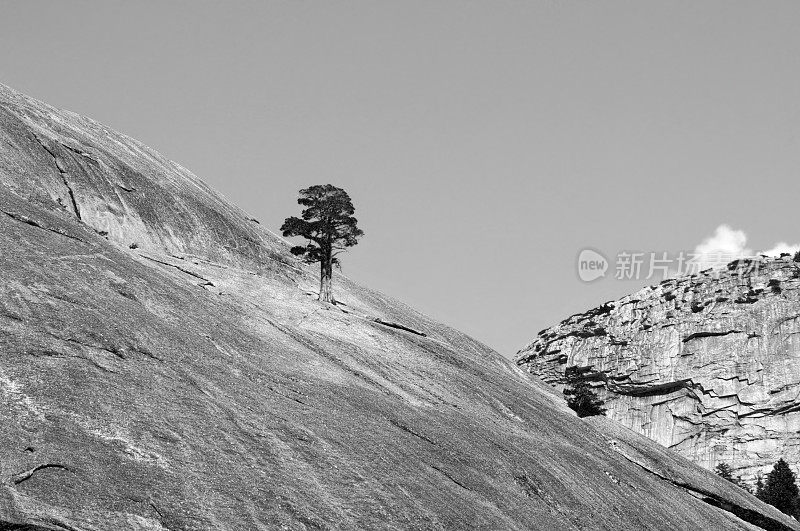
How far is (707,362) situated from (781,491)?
55147 millimetres

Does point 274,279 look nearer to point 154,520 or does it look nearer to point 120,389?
point 120,389

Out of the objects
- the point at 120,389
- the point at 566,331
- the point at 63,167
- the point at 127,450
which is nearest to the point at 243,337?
the point at 120,389

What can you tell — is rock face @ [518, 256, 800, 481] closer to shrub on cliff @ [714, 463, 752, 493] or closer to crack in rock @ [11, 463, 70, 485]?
shrub on cliff @ [714, 463, 752, 493]

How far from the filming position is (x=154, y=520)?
21172 mm

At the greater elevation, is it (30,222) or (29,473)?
(30,222)

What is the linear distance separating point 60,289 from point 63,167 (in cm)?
1947

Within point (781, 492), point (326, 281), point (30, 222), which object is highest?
point (326, 281)

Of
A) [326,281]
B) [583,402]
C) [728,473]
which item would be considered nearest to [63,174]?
[326,281]

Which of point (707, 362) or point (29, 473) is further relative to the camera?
point (707, 362)

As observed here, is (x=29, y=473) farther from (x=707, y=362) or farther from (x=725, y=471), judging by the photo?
(x=707, y=362)

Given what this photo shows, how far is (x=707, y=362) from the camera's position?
153500 mm

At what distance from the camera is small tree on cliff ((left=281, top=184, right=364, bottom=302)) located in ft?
183

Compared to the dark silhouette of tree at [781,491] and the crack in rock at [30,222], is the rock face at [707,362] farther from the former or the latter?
the crack in rock at [30,222]

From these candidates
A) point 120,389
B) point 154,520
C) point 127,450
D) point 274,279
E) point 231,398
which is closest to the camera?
point 154,520
